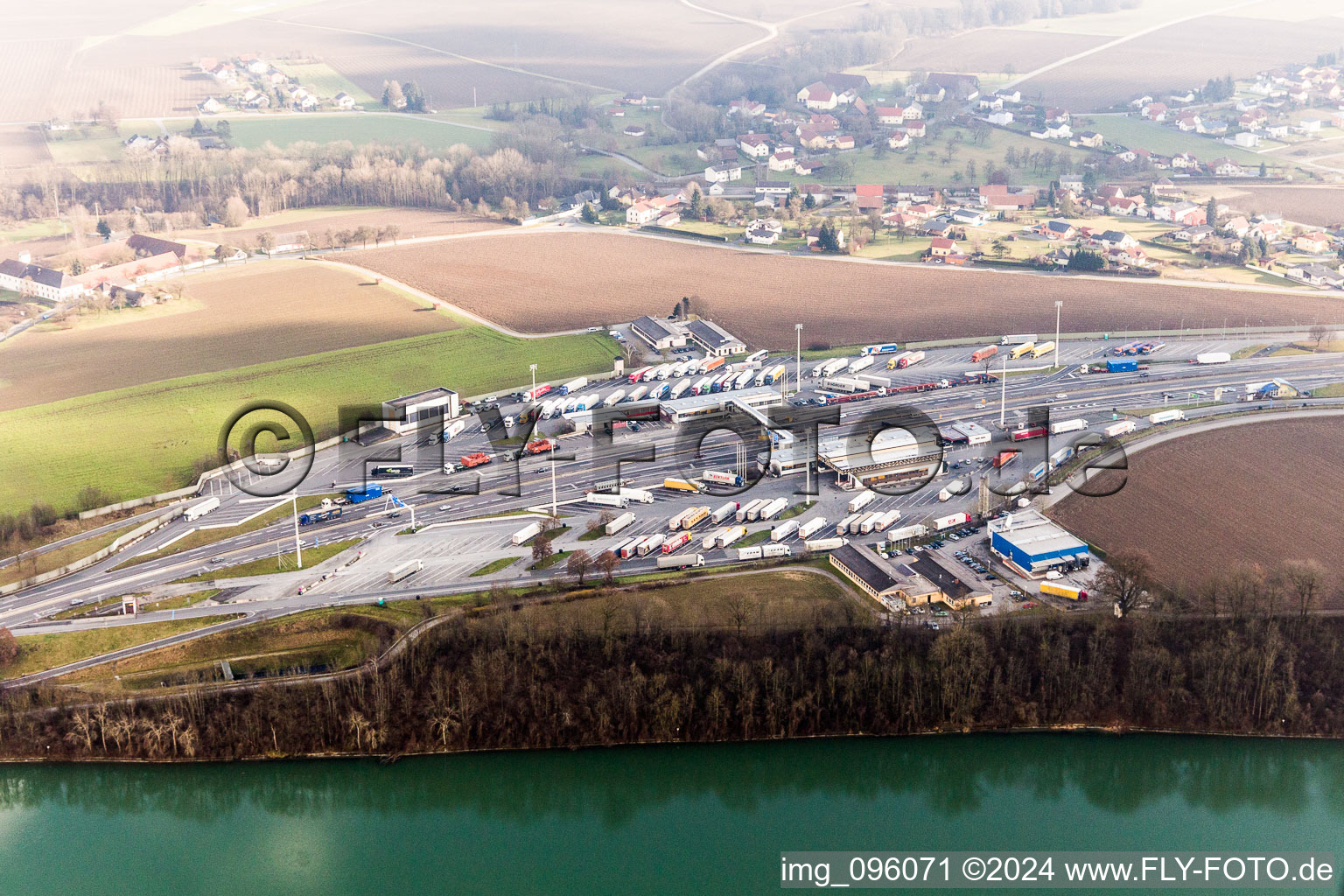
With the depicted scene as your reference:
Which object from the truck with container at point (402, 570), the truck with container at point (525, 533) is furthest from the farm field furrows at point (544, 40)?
the truck with container at point (402, 570)

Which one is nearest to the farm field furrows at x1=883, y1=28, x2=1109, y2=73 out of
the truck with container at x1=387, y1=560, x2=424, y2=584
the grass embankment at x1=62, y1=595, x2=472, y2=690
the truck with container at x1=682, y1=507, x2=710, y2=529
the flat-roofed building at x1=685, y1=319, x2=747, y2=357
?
the flat-roofed building at x1=685, y1=319, x2=747, y2=357

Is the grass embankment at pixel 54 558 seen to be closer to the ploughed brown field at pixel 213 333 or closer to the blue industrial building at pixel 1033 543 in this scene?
the ploughed brown field at pixel 213 333

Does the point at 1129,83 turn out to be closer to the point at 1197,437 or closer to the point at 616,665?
the point at 1197,437

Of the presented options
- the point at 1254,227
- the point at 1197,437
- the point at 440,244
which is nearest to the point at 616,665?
the point at 1197,437

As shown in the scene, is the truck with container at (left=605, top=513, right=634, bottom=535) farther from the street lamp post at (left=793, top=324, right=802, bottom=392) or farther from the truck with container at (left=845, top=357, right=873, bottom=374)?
the truck with container at (left=845, top=357, right=873, bottom=374)

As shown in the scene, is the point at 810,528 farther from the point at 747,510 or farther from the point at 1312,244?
the point at 1312,244

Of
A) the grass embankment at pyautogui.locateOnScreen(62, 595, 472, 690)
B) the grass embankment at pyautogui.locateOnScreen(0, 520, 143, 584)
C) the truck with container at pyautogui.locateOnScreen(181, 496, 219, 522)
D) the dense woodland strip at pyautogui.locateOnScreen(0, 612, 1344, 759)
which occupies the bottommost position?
the dense woodland strip at pyautogui.locateOnScreen(0, 612, 1344, 759)
